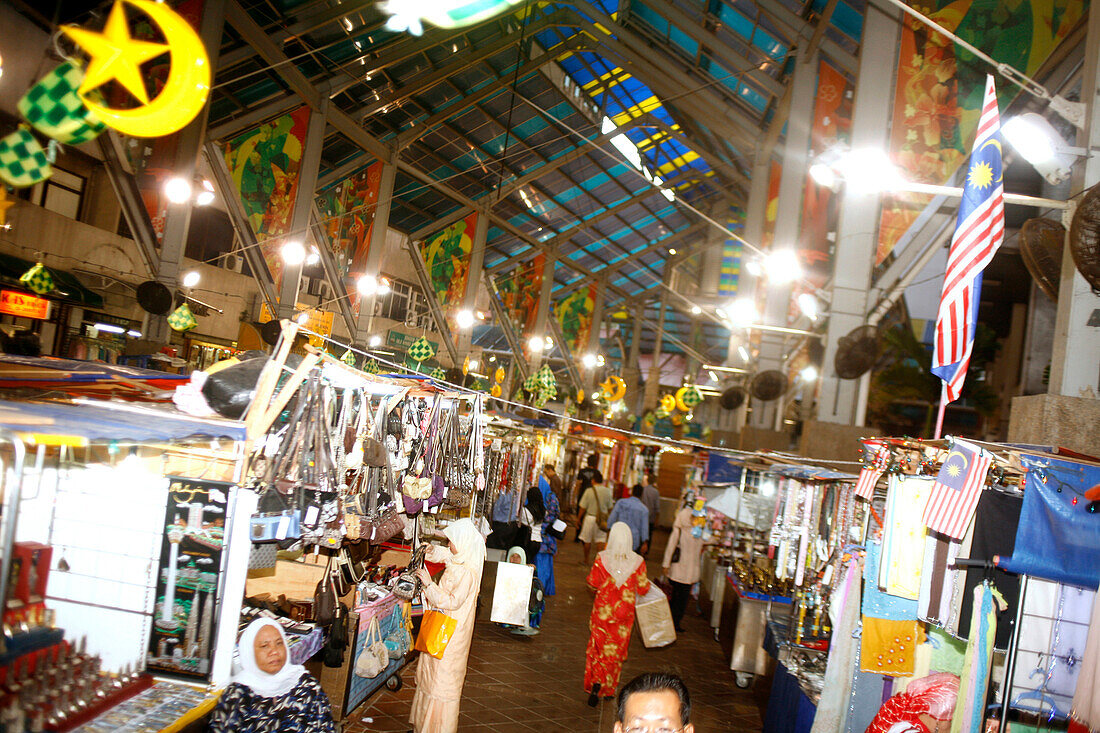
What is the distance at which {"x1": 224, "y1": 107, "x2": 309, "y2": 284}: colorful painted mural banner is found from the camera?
11.9 m

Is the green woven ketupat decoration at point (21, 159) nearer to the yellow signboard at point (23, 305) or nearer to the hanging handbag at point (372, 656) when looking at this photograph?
the hanging handbag at point (372, 656)

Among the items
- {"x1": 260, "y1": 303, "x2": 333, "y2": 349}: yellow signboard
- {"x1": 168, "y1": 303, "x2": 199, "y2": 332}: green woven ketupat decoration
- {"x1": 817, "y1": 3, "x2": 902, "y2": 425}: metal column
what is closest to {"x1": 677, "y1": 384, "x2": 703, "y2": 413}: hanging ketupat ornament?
{"x1": 260, "y1": 303, "x2": 333, "y2": 349}: yellow signboard

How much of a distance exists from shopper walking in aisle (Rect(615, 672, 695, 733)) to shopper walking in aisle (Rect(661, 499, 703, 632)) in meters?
6.88

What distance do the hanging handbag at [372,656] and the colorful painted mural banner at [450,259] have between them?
44.8 ft

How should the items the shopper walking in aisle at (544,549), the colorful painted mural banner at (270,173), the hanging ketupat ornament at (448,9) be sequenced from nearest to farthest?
the hanging ketupat ornament at (448,9), the shopper walking in aisle at (544,549), the colorful painted mural banner at (270,173)

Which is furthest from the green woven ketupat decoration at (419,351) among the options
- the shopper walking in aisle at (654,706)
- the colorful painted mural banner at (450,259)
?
the shopper walking in aisle at (654,706)

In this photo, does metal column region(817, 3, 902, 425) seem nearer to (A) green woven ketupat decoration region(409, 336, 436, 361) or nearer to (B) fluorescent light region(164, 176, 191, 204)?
(B) fluorescent light region(164, 176, 191, 204)

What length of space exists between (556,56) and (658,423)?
22.5 meters

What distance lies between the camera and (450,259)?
62.5 feet

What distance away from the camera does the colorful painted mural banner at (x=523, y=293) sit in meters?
23.0

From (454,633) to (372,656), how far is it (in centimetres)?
95

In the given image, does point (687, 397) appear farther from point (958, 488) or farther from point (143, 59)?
point (143, 59)

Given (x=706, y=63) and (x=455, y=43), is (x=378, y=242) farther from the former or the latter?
(x=706, y=63)

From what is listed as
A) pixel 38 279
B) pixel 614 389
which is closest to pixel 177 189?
pixel 38 279
